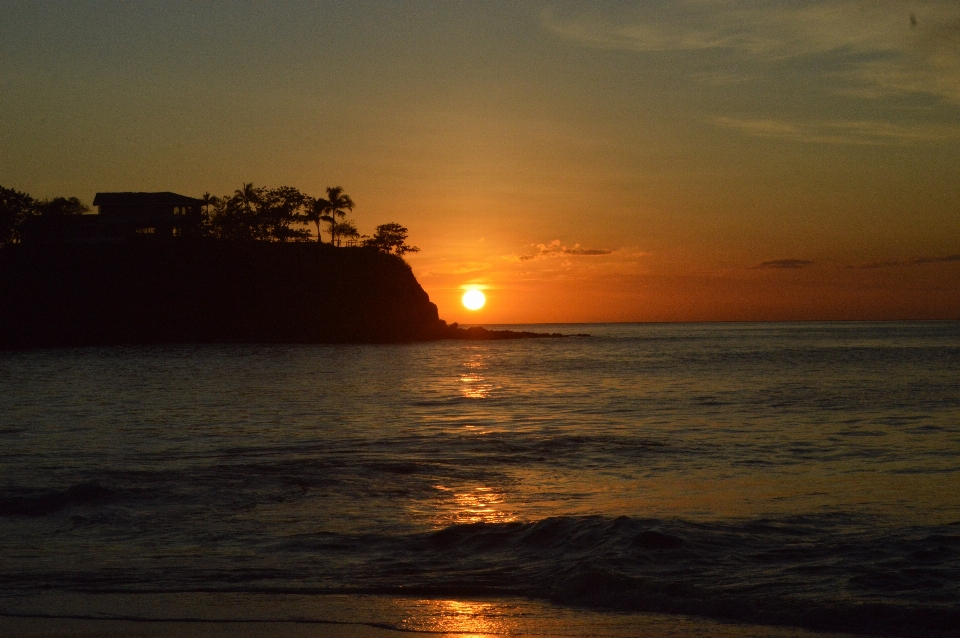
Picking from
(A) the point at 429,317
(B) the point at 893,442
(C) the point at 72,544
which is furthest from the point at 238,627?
(A) the point at 429,317

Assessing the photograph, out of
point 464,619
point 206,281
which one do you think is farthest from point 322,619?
point 206,281

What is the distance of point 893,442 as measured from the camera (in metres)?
19.6

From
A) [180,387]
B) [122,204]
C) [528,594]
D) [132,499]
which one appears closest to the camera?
[528,594]

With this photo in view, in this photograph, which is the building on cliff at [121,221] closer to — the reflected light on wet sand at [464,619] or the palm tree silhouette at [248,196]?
the palm tree silhouette at [248,196]

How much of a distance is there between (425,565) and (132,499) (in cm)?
649

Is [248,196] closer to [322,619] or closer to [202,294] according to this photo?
[202,294]

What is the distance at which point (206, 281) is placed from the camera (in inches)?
4085

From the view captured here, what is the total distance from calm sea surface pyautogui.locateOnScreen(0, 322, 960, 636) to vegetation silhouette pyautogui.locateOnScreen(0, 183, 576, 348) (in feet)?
247

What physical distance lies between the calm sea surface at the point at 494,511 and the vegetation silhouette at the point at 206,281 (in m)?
75.3

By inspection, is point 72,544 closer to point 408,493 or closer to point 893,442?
point 408,493

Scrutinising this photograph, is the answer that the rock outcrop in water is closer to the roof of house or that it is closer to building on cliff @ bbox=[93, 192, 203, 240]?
building on cliff @ bbox=[93, 192, 203, 240]

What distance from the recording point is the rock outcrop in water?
97.4 metres

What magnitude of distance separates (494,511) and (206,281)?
98.3 m

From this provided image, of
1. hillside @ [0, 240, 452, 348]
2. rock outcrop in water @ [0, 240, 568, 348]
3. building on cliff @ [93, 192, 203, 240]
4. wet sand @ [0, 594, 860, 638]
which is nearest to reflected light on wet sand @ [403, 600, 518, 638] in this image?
wet sand @ [0, 594, 860, 638]
